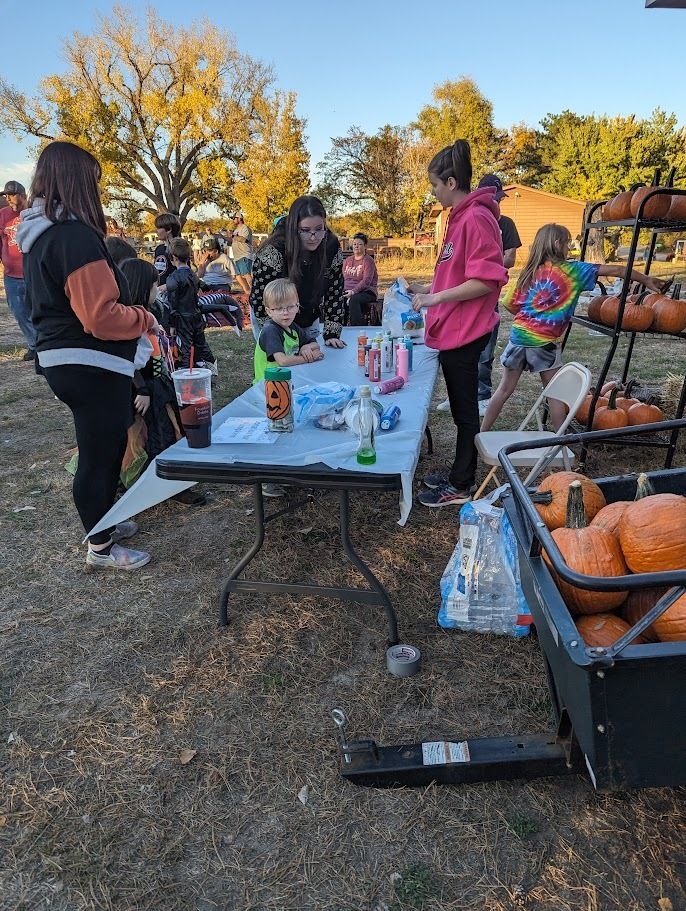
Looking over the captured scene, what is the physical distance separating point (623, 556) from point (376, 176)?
46.7 meters

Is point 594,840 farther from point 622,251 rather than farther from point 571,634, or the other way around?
point 622,251

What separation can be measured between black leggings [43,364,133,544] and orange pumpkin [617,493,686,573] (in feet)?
7.88

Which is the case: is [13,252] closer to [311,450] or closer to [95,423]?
[95,423]

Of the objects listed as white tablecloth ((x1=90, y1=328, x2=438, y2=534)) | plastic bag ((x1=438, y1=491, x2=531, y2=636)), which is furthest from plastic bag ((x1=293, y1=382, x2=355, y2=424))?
plastic bag ((x1=438, y1=491, x2=531, y2=636))

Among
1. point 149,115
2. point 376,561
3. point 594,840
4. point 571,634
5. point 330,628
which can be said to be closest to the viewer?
point 571,634

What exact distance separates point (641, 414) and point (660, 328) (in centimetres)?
69

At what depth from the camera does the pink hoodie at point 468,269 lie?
3.14 meters

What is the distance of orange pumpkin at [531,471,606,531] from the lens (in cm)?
178

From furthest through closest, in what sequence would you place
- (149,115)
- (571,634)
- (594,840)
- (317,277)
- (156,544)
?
1. (149,115)
2. (317,277)
3. (156,544)
4. (594,840)
5. (571,634)

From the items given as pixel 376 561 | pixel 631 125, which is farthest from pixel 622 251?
pixel 376 561

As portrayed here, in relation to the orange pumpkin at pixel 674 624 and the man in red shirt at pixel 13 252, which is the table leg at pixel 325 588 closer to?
the orange pumpkin at pixel 674 624

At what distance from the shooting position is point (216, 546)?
3.49 metres

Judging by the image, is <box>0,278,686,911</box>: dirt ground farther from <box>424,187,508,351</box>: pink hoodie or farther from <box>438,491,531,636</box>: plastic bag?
<box>424,187,508,351</box>: pink hoodie

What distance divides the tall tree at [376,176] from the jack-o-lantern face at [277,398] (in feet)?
137
